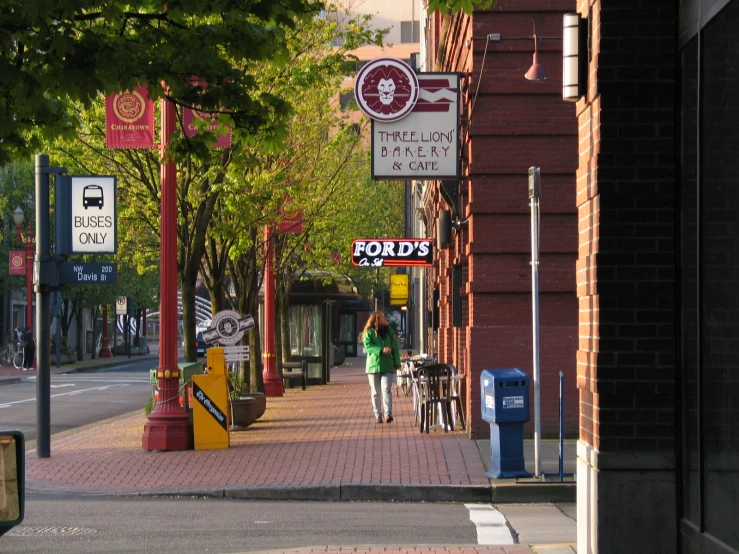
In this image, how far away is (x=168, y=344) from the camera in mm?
16047

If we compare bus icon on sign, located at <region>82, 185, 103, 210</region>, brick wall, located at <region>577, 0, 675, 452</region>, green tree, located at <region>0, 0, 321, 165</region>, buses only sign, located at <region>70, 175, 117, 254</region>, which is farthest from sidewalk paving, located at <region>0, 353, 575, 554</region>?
green tree, located at <region>0, 0, 321, 165</region>

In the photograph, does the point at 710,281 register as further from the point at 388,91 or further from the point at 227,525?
the point at 388,91

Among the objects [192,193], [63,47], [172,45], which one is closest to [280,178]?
[192,193]

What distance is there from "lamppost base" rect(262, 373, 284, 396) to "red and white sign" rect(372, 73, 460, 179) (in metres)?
13.1

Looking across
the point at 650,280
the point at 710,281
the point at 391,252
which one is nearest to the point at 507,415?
the point at 650,280

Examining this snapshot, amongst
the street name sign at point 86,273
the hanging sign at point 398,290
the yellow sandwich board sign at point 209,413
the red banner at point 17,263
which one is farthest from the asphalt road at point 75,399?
the hanging sign at point 398,290

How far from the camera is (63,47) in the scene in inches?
309

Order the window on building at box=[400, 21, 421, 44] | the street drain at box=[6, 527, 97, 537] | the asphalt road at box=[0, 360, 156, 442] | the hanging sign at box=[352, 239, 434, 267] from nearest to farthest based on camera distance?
the street drain at box=[6, 527, 97, 537]
the hanging sign at box=[352, 239, 434, 267]
the asphalt road at box=[0, 360, 156, 442]
the window on building at box=[400, 21, 421, 44]

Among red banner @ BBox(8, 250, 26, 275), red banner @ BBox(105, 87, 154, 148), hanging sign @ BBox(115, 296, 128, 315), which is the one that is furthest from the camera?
hanging sign @ BBox(115, 296, 128, 315)

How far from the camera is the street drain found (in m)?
9.45

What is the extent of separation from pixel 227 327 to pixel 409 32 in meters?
69.5

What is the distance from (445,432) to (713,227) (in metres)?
11.3

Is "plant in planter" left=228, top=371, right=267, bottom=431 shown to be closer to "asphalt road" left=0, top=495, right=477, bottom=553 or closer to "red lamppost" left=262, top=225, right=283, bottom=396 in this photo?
"asphalt road" left=0, top=495, right=477, bottom=553

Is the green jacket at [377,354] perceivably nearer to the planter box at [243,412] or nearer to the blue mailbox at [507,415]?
the planter box at [243,412]
